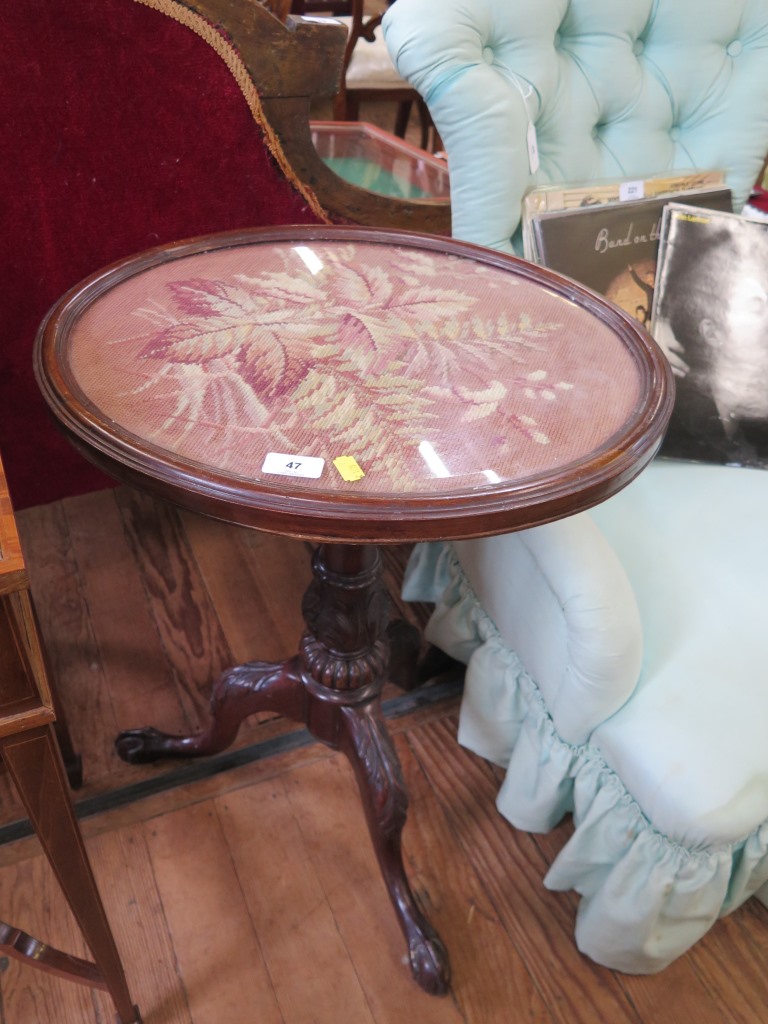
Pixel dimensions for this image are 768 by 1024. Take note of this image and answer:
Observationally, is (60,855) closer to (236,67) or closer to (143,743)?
(143,743)

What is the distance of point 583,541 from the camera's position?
87 cm

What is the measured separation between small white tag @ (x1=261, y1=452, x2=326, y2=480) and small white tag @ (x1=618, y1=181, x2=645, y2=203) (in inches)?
30.1

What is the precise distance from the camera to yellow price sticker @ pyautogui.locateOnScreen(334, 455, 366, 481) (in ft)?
1.95

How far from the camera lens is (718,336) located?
1121 mm

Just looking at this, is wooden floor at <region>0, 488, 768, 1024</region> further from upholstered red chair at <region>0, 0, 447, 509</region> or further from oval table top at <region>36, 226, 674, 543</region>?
oval table top at <region>36, 226, 674, 543</region>

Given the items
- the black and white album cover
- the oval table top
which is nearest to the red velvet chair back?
the oval table top

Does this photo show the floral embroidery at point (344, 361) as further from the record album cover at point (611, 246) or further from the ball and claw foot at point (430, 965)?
the ball and claw foot at point (430, 965)

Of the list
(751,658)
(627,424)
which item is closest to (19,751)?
(627,424)

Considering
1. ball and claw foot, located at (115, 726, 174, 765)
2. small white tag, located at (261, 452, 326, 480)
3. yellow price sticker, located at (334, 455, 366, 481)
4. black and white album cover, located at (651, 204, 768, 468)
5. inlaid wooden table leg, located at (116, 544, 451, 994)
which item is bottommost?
ball and claw foot, located at (115, 726, 174, 765)

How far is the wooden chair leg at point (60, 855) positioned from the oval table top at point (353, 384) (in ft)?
0.71


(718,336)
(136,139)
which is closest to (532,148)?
(718,336)

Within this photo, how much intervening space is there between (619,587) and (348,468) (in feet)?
1.26

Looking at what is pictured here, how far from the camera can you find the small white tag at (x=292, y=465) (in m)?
0.59

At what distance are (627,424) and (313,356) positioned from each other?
28 centimetres
